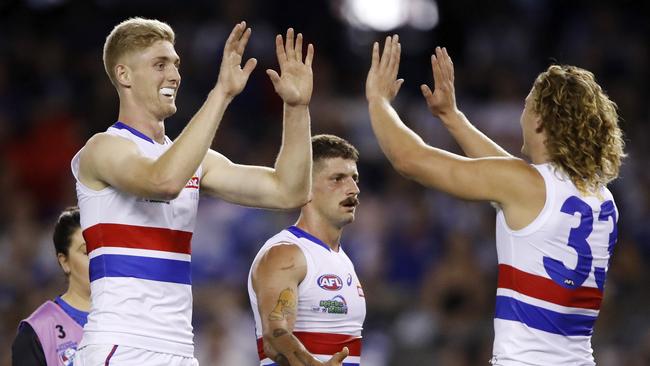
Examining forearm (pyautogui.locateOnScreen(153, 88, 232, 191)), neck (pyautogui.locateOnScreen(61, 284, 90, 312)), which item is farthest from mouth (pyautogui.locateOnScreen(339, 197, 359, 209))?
forearm (pyautogui.locateOnScreen(153, 88, 232, 191))

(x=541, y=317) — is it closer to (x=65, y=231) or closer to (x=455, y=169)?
(x=455, y=169)

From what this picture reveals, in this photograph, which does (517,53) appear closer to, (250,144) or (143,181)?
(250,144)

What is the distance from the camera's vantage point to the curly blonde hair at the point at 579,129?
5.70 meters

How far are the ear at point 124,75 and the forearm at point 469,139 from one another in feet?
6.29

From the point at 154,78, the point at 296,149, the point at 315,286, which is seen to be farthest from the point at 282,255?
the point at 154,78

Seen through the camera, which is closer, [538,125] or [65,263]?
[538,125]

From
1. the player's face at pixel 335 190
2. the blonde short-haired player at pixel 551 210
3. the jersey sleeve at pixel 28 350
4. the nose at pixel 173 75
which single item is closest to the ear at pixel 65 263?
the jersey sleeve at pixel 28 350

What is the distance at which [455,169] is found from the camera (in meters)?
5.73

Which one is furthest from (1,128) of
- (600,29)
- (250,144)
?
(600,29)

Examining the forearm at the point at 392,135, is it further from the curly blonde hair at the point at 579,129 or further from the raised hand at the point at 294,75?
the curly blonde hair at the point at 579,129

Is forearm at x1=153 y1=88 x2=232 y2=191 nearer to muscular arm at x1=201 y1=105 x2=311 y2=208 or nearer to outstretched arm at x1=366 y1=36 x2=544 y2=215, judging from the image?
muscular arm at x1=201 y1=105 x2=311 y2=208

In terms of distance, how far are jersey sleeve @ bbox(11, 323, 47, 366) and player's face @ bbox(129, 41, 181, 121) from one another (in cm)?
155

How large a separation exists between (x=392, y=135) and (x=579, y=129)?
95cm

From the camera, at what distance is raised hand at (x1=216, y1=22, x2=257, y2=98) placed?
17.4 ft
